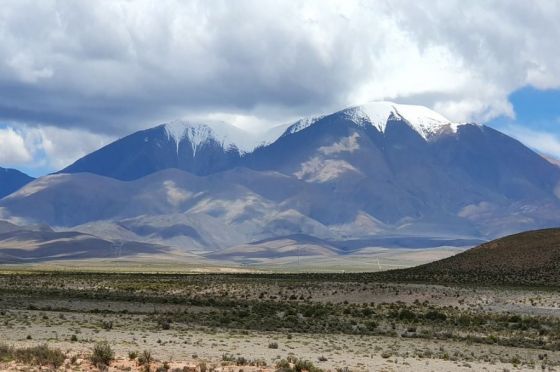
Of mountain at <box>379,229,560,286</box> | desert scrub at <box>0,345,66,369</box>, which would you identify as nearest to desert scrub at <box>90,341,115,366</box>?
desert scrub at <box>0,345,66,369</box>


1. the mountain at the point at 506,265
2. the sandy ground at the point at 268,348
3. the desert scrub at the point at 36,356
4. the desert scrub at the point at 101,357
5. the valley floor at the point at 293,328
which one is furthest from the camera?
the mountain at the point at 506,265

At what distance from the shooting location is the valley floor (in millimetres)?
30422

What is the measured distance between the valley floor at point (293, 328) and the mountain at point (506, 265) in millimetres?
23864

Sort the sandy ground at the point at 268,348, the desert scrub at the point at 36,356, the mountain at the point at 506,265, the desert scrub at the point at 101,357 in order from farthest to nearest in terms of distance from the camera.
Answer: the mountain at the point at 506,265 < the sandy ground at the point at 268,348 < the desert scrub at the point at 101,357 < the desert scrub at the point at 36,356

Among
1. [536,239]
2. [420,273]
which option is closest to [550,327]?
[420,273]

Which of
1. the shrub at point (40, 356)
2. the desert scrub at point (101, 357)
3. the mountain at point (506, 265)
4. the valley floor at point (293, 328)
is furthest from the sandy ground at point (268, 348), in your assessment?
the mountain at point (506, 265)

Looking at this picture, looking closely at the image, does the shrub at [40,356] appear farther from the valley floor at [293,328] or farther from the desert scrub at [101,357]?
the desert scrub at [101,357]

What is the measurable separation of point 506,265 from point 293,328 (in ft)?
232

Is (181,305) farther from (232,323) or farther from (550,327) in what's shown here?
(550,327)

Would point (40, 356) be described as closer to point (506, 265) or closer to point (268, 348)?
point (268, 348)

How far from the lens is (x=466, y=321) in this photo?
49.8 m

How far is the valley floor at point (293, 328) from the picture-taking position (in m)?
30.4

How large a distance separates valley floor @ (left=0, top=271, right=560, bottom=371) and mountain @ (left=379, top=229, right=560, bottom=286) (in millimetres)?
23864

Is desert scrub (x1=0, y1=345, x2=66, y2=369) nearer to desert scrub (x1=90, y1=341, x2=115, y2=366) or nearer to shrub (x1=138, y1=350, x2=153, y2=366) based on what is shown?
desert scrub (x1=90, y1=341, x2=115, y2=366)
